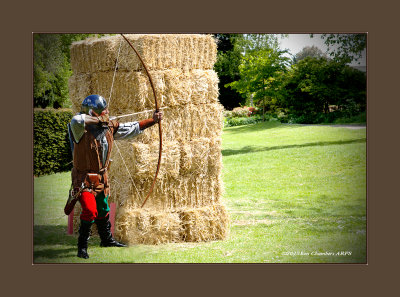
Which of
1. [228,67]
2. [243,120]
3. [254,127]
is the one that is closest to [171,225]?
[228,67]

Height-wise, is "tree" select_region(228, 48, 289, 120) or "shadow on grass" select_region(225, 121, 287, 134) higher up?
"tree" select_region(228, 48, 289, 120)

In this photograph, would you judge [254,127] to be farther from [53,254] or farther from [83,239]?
[53,254]

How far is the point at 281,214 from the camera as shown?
849 cm

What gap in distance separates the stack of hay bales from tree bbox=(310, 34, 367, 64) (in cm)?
149

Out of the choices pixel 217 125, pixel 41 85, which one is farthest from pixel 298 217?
pixel 41 85

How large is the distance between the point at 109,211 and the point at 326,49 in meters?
3.42

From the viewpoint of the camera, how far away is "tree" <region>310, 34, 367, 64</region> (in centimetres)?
654

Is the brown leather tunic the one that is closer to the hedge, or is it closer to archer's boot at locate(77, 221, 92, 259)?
archer's boot at locate(77, 221, 92, 259)

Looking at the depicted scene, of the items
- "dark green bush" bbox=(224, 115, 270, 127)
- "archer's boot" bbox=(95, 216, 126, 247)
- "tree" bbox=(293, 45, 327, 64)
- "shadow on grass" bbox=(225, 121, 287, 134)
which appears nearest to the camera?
"archer's boot" bbox=(95, 216, 126, 247)

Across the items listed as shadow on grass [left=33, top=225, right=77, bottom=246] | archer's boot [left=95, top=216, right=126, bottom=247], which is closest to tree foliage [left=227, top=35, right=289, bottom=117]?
archer's boot [left=95, top=216, right=126, bottom=247]

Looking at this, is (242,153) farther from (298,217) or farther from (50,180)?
(50,180)

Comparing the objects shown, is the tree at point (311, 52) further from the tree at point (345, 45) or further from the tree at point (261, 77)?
the tree at point (261, 77)

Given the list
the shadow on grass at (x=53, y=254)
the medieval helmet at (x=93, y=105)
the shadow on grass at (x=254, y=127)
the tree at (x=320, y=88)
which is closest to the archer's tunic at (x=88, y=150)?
the medieval helmet at (x=93, y=105)

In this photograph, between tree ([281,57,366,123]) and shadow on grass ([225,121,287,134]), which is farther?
shadow on grass ([225,121,287,134])
